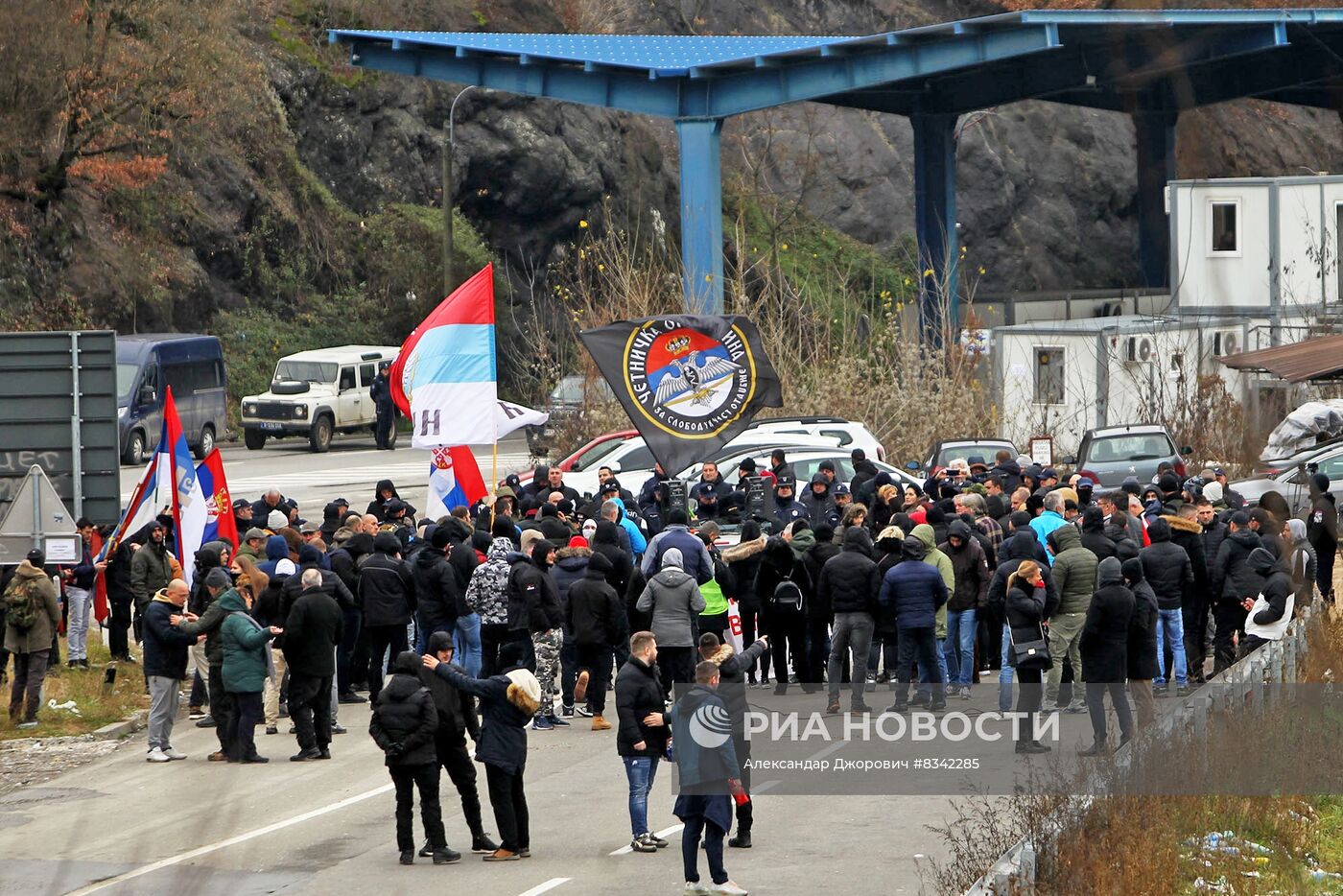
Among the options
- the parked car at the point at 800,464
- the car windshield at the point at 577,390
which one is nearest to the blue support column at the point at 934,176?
the car windshield at the point at 577,390

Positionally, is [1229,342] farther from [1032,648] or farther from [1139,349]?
[1032,648]

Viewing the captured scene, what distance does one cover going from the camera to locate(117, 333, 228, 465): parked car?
1401 inches

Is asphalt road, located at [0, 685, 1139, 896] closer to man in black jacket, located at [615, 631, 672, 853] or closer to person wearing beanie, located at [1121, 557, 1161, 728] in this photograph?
man in black jacket, located at [615, 631, 672, 853]

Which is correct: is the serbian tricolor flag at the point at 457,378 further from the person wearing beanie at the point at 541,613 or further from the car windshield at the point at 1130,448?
the car windshield at the point at 1130,448

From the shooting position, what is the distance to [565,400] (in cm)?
3631

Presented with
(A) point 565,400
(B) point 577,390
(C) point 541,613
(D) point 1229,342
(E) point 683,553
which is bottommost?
(C) point 541,613

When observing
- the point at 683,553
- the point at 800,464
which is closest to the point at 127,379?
the point at 800,464

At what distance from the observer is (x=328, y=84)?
50156mm

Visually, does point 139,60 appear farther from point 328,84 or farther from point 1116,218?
point 1116,218

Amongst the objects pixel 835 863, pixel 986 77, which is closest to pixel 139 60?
pixel 986 77

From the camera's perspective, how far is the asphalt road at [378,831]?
1042cm

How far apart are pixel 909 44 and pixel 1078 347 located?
287 inches

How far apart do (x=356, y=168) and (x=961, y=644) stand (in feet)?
125

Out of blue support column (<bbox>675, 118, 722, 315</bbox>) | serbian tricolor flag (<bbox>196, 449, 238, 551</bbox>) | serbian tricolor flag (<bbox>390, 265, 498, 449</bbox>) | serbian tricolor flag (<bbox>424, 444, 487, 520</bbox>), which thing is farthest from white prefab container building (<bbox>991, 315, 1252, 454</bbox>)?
serbian tricolor flag (<bbox>196, 449, 238, 551</bbox>)
